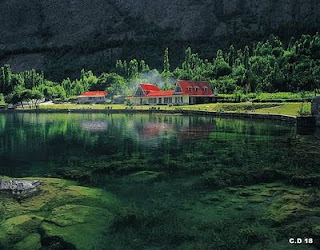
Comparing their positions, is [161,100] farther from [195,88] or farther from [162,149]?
[162,149]

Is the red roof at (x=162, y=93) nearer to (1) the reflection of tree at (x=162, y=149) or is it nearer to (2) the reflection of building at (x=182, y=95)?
(2) the reflection of building at (x=182, y=95)

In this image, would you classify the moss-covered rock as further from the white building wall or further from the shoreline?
the white building wall

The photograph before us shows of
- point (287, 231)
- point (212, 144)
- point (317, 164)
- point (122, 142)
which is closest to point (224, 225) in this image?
point (287, 231)

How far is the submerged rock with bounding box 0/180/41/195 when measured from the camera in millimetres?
19094

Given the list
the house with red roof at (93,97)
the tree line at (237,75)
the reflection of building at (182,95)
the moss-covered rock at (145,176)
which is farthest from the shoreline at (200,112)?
the moss-covered rock at (145,176)

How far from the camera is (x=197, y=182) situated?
70.7 ft

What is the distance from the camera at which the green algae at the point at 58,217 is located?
13688 millimetres

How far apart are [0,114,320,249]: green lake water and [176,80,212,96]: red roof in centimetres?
6416

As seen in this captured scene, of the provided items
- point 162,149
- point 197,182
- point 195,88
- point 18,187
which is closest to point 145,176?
point 197,182

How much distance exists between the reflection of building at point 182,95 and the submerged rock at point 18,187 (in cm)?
8758

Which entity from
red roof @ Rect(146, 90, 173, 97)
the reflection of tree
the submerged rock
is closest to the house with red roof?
red roof @ Rect(146, 90, 173, 97)

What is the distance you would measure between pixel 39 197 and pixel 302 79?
85.5 meters

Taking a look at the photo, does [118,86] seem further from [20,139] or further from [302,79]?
[20,139]

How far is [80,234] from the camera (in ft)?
46.0
